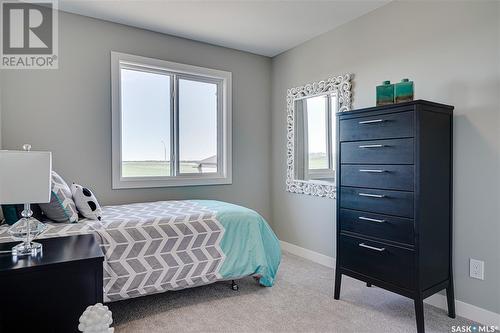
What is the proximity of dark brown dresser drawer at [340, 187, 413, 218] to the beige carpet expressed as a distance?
75 cm

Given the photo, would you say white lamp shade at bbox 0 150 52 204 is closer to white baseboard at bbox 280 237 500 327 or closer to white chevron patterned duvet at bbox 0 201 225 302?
white chevron patterned duvet at bbox 0 201 225 302

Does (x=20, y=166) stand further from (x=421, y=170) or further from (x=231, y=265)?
(x=421, y=170)

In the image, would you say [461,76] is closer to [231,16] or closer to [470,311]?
[470,311]

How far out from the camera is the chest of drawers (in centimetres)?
199

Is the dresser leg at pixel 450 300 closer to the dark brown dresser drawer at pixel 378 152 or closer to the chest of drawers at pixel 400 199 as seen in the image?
the chest of drawers at pixel 400 199

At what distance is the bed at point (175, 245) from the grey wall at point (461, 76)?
148 centimetres

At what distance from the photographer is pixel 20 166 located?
58.5 inches

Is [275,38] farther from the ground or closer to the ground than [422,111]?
farther from the ground

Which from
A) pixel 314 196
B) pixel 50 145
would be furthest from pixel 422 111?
pixel 50 145

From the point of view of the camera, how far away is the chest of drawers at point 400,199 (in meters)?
1.99

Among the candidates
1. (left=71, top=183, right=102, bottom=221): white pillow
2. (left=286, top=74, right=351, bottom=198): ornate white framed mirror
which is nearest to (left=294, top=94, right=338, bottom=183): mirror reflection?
(left=286, top=74, right=351, bottom=198): ornate white framed mirror

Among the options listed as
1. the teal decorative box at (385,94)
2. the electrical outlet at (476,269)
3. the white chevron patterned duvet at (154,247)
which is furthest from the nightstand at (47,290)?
the electrical outlet at (476,269)

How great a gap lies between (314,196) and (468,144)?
1.59 metres

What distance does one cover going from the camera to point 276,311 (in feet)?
7.57
